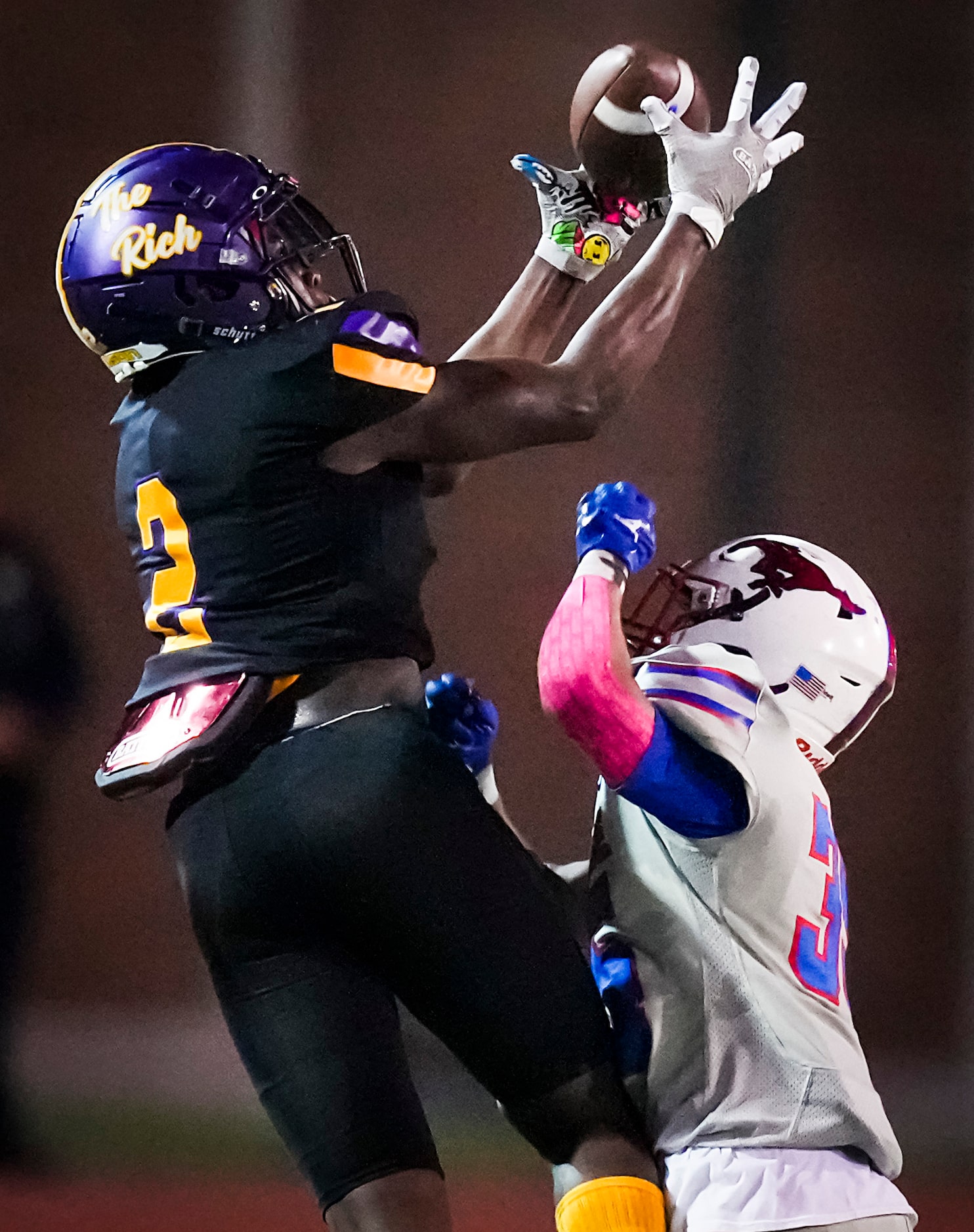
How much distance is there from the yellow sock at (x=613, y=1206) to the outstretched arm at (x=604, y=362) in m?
0.79

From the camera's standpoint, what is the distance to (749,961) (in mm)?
1607

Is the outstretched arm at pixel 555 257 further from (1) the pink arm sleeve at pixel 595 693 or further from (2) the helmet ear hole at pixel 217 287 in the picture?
(1) the pink arm sleeve at pixel 595 693

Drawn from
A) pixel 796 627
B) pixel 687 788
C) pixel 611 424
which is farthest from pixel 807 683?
pixel 611 424

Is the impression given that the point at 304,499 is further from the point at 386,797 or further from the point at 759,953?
the point at 759,953

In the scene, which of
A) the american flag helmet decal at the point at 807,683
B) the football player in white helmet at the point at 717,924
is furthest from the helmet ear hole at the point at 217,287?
the american flag helmet decal at the point at 807,683

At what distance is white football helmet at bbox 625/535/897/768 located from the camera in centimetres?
178

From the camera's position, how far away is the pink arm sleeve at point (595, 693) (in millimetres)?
1526

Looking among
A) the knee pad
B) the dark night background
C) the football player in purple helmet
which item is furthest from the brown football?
the dark night background

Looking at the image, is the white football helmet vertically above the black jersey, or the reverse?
the black jersey

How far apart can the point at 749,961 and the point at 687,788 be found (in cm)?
20

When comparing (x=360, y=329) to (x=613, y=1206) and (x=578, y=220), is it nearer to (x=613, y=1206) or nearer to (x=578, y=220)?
(x=578, y=220)

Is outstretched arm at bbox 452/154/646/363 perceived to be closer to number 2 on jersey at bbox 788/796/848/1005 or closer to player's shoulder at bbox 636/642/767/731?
player's shoulder at bbox 636/642/767/731

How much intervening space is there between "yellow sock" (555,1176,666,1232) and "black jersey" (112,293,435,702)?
0.59m

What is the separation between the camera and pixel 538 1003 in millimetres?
1542
